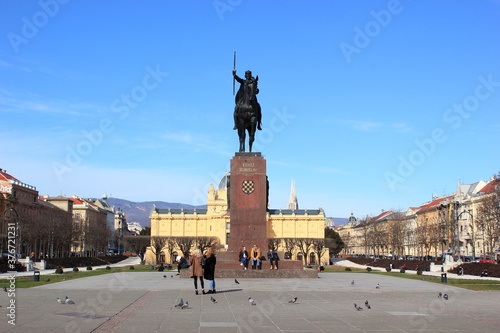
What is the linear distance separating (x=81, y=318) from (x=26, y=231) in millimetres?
79791

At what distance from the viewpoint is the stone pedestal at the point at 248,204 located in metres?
33.9

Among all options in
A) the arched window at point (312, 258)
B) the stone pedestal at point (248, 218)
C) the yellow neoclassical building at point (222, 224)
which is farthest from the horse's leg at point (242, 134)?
the yellow neoclassical building at point (222, 224)

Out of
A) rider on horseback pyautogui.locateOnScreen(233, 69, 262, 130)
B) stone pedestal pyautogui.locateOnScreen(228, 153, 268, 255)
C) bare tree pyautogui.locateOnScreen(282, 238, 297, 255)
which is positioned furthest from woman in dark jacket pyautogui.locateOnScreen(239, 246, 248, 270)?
bare tree pyautogui.locateOnScreen(282, 238, 297, 255)

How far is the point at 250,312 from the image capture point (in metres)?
16.7

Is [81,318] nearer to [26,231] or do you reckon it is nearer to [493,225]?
[493,225]

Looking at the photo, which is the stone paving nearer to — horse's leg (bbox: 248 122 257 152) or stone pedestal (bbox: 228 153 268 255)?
stone pedestal (bbox: 228 153 268 255)

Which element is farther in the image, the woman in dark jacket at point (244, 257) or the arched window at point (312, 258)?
the arched window at point (312, 258)

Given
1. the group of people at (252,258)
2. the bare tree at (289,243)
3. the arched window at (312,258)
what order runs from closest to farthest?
the group of people at (252,258), the bare tree at (289,243), the arched window at (312,258)

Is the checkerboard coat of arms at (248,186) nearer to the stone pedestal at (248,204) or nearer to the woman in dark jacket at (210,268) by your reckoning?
the stone pedestal at (248,204)

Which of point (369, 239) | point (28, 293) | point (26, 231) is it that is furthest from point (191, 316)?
point (369, 239)

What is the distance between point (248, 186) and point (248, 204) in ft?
3.62

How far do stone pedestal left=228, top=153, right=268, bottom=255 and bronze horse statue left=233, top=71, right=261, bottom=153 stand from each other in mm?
1981

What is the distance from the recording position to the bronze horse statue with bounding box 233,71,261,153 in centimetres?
3662

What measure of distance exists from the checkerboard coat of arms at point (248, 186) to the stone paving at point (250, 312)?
A: 10578 millimetres
